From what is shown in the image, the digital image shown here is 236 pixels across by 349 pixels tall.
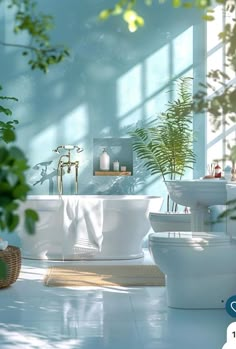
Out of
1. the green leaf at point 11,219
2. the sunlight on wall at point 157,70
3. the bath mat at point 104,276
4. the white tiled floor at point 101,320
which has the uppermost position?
the sunlight on wall at point 157,70

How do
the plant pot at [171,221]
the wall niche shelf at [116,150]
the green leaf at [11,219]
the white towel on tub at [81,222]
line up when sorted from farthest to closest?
1. the wall niche shelf at [116,150]
2. the white towel on tub at [81,222]
3. the plant pot at [171,221]
4. the green leaf at [11,219]

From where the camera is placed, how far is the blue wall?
23.2 ft

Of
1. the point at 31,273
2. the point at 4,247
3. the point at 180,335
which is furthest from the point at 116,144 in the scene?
the point at 180,335

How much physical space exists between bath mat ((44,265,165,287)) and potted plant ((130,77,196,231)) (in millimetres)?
1169

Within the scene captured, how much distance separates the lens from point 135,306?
14.4 feet

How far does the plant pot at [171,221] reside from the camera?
5758 mm

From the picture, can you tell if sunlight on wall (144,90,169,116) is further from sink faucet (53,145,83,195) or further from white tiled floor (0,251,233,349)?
white tiled floor (0,251,233,349)

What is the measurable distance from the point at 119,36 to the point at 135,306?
3507 mm

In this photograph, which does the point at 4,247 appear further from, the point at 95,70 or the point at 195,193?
the point at 95,70

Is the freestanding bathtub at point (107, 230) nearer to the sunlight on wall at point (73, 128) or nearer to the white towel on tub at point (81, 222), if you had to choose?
the white towel on tub at point (81, 222)

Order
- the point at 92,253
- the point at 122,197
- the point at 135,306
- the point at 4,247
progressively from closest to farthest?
the point at 135,306, the point at 4,247, the point at 92,253, the point at 122,197

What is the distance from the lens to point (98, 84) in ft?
23.3

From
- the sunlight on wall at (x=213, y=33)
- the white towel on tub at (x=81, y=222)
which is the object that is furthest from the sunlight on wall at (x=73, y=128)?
the sunlight on wall at (x=213, y=33)

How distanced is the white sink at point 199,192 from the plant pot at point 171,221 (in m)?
1.21
